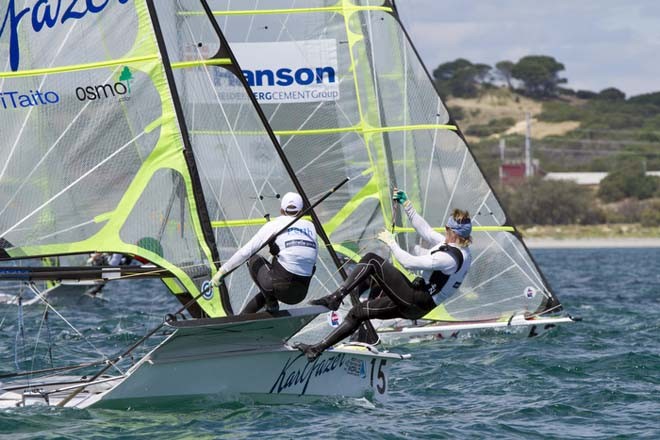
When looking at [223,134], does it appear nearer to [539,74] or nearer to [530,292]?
[530,292]

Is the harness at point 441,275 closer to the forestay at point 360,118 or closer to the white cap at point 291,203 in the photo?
Answer: the white cap at point 291,203

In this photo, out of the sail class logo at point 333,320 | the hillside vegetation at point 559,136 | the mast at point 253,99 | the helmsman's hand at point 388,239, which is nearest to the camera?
the helmsman's hand at point 388,239

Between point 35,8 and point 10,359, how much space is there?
4.43 metres

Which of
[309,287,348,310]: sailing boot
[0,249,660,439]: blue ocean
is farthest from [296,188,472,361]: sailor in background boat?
[0,249,660,439]: blue ocean

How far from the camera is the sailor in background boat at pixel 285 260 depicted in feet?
31.9

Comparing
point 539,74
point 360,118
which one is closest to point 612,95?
point 539,74

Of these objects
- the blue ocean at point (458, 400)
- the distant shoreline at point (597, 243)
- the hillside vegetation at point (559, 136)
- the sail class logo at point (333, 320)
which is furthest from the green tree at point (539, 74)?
the sail class logo at point (333, 320)

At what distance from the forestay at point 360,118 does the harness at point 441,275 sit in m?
5.63

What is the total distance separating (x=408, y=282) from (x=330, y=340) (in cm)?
79

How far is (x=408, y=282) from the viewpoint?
34.2 feet

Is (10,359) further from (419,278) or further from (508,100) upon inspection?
(508,100)

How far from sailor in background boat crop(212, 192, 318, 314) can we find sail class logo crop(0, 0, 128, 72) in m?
2.21

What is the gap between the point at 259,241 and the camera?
9656 millimetres

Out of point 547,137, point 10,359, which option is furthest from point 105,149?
point 547,137
